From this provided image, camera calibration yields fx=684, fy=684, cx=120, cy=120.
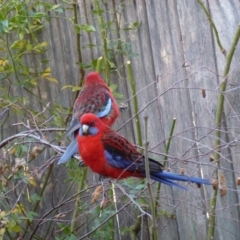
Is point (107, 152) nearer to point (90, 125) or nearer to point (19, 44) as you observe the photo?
point (90, 125)

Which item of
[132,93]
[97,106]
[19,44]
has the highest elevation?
[19,44]

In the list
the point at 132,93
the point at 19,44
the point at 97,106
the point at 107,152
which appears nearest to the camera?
the point at 107,152

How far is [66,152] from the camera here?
317 centimetres

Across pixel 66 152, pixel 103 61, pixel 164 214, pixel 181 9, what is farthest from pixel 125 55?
pixel 66 152

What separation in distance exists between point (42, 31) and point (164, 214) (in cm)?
159

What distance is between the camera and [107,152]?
2.93 metres

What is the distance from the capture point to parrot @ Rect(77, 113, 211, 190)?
288 cm

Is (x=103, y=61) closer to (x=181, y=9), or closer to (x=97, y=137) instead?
(x=181, y=9)

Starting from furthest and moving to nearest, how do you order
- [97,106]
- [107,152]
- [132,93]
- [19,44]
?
[19,44], [132,93], [97,106], [107,152]

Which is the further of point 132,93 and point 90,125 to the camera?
point 132,93

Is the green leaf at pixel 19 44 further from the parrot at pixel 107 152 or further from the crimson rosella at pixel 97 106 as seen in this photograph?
the parrot at pixel 107 152

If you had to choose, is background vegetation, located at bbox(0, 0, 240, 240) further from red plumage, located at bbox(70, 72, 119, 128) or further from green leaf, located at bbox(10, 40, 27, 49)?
red plumage, located at bbox(70, 72, 119, 128)

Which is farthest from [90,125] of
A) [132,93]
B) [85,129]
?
[132,93]

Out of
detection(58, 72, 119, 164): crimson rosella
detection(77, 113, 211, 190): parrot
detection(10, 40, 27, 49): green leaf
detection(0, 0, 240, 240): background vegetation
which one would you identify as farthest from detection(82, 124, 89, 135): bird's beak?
detection(10, 40, 27, 49): green leaf
